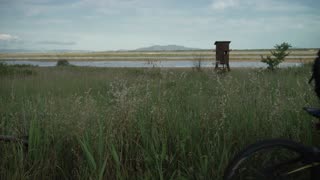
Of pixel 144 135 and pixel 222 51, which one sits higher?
pixel 222 51

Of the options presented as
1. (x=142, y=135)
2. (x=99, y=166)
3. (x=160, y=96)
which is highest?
(x=160, y=96)

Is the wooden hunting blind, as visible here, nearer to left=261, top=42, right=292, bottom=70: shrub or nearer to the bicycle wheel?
left=261, top=42, right=292, bottom=70: shrub

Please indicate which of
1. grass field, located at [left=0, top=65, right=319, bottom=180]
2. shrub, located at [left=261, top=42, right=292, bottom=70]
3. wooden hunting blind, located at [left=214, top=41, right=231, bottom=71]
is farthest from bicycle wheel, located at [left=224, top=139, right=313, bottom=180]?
wooden hunting blind, located at [left=214, top=41, right=231, bottom=71]

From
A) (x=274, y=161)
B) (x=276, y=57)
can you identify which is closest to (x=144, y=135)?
(x=274, y=161)

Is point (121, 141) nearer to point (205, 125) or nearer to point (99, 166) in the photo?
point (99, 166)

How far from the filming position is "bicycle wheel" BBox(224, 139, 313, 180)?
2.64 meters

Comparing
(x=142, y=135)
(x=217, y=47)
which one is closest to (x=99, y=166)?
(x=142, y=135)

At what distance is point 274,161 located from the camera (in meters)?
2.89

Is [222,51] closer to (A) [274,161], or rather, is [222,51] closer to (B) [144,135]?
(B) [144,135]

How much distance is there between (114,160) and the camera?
358 cm

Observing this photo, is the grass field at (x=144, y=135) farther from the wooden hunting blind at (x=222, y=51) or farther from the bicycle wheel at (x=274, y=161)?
the wooden hunting blind at (x=222, y=51)

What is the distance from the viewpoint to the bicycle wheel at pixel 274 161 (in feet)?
8.65

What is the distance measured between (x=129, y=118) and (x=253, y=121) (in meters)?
1.33

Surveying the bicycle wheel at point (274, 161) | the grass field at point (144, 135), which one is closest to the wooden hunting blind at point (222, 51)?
the grass field at point (144, 135)
